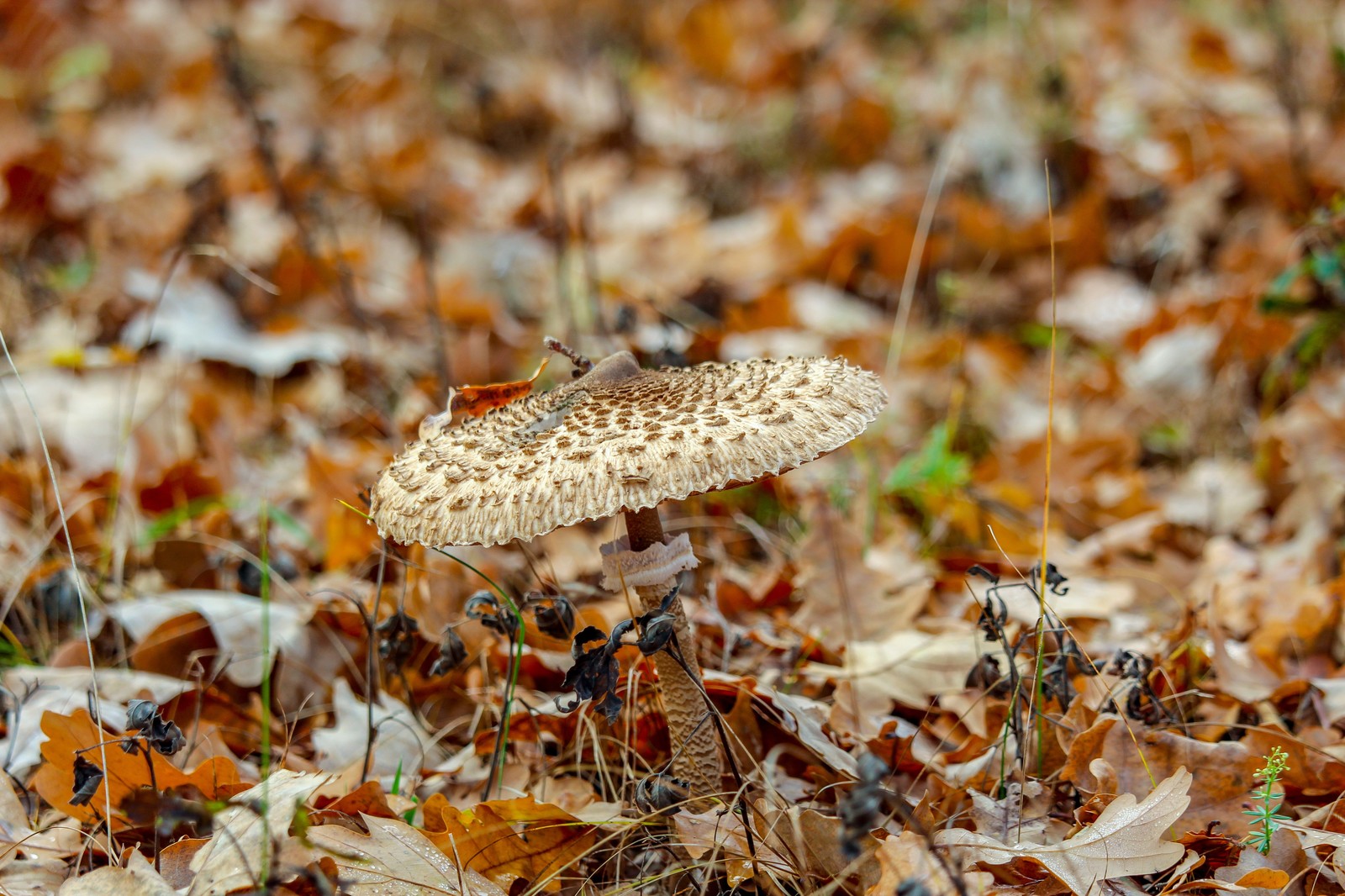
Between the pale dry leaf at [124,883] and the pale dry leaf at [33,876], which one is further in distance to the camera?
the pale dry leaf at [33,876]

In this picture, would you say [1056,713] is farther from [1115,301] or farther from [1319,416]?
[1115,301]

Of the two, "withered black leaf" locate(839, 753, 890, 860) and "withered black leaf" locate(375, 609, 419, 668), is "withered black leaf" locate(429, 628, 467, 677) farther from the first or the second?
"withered black leaf" locate(839, 753, 890, 860)

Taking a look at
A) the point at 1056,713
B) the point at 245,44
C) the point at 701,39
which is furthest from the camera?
the point at 701,39

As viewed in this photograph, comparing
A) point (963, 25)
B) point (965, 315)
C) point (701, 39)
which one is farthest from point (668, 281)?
point (963, 25)

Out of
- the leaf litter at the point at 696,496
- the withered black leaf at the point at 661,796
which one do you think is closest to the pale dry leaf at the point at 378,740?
the leaf litter at the point at 696,496

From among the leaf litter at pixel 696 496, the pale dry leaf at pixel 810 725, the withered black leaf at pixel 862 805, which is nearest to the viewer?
the withered black leaf at pixel 862 805

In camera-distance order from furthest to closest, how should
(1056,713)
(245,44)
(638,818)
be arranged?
(245,44) → (1056,713) → (638,818)

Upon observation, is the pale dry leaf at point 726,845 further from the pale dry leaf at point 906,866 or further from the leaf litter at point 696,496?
the pale dry leaf at point 906,866

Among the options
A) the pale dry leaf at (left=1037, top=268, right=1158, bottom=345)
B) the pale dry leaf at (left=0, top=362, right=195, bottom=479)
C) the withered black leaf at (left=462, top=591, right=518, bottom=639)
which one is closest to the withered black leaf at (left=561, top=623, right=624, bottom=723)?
the withered black leaf at (left=462, top=591, right=518, bottom=639)
